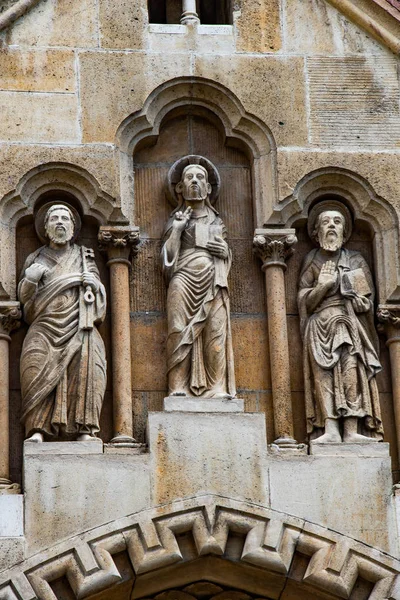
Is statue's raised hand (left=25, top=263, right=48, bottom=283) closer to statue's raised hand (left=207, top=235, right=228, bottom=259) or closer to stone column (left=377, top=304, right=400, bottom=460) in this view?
statue's raised hand (left=207, top=235, right=228, bottom=259)

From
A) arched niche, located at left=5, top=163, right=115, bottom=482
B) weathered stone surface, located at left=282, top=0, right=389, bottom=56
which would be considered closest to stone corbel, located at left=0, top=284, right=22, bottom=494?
arched niche, located at left=5, top=163, right=115, bottom=482

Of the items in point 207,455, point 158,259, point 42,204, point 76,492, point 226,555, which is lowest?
point 226,555

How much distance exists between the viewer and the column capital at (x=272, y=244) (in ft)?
60.1

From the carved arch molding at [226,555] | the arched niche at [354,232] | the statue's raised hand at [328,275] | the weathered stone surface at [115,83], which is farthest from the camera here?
the weathered stone surface at [115,83]

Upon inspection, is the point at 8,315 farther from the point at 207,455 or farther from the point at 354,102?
the point at 354,102

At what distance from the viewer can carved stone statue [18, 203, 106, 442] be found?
57.3 ft

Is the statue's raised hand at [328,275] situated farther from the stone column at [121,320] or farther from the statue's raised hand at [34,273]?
the statue's raised hand at [34,273]

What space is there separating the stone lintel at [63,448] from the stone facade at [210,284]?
16mm

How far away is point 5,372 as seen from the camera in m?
17.7

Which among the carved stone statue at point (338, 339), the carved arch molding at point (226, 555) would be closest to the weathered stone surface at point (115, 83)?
the carved stone statue at point (338, 339)

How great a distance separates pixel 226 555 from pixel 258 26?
4.34 m

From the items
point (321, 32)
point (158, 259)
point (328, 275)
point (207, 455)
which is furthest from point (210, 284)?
point (321, 32)

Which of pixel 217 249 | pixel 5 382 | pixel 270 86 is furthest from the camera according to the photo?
pixel 270 86

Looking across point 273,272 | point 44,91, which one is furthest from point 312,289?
point 44,91
